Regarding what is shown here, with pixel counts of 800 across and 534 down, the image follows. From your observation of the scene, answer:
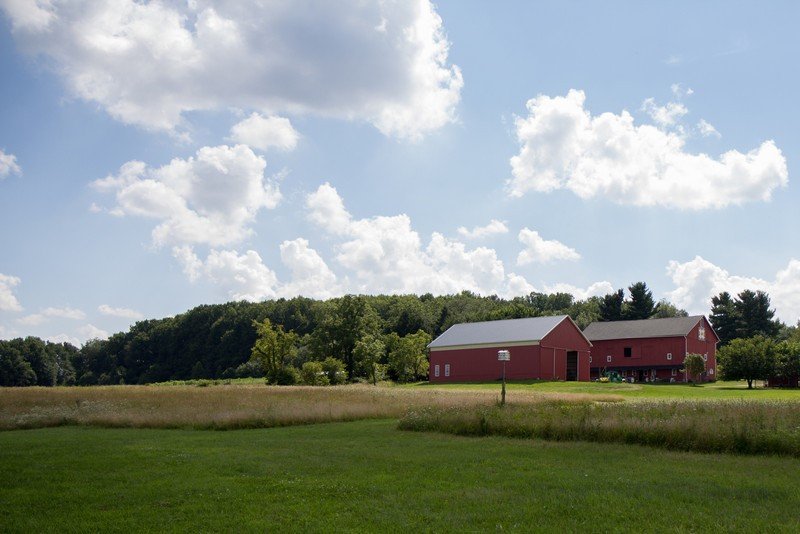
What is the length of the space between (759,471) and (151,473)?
1148cm

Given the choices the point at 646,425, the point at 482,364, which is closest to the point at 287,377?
the point at 482,364

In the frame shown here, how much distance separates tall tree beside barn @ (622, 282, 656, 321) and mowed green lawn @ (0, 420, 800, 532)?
90170 mm

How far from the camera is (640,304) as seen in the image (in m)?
102

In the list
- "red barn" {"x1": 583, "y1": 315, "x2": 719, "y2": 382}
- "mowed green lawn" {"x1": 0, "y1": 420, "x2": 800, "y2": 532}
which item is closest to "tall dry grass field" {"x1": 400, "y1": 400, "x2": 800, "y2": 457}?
"mowed green lawn" {"x1": 0, "y1": 420, "x2": 800, "y2": 532}

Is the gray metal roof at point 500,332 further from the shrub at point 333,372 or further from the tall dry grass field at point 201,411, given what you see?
the tall dry grass field at point 201,411

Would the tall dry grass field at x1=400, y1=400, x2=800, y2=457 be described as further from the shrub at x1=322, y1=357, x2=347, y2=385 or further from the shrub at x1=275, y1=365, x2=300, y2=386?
the shrub at x1=322, y1=357, x2=347, y2=385

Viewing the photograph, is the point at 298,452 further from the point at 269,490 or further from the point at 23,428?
the point at 23,428

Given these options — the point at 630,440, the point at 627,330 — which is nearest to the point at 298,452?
the point at 630,440

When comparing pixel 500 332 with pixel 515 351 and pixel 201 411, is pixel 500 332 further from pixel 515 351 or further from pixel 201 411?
pixel 201 411

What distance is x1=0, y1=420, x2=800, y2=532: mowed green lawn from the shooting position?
9.69m

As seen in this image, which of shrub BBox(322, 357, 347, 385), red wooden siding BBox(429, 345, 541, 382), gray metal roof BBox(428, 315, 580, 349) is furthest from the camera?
shrub BBox(322, 357, 347, 385)

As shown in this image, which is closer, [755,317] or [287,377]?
[287,377]

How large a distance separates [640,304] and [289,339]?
54.6m

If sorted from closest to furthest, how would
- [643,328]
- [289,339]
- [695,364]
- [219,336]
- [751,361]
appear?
[751,361]
[695,364]
[289,339]
[643,328]
[219,336]
